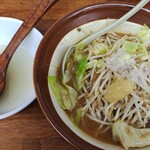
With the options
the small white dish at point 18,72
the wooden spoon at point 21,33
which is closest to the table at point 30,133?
the small white dish at point 18,72

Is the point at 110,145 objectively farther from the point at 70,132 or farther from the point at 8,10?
the point at 8,10

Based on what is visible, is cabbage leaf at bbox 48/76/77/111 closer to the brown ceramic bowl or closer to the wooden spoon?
the brown ceramic bowl

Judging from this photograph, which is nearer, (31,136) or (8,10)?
(31,136)

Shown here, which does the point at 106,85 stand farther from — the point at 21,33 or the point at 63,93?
the point at 21,33

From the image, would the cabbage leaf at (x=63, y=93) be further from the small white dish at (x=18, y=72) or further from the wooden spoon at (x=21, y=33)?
the wooden spoon at (x=21, y=33)

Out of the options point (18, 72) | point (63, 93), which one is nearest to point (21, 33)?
point (18, 72)

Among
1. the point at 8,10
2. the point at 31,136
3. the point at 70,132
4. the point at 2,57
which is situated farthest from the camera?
the point at 8,10

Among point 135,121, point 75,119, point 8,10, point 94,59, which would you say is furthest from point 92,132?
point 8,10
